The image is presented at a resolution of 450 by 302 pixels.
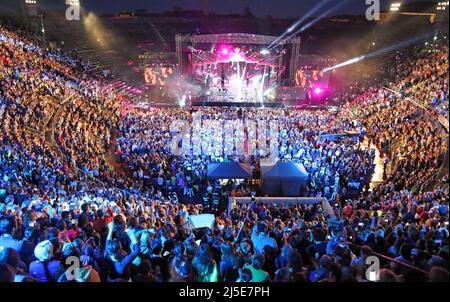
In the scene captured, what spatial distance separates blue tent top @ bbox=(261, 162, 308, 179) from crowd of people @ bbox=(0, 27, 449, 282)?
2.61ft

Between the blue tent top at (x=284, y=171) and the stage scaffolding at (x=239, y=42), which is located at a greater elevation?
the stage scaffolding at (x=239, y=42)

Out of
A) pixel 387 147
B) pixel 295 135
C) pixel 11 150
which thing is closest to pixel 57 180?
pixel 11 150

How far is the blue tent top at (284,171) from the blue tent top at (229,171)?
1.92 feet

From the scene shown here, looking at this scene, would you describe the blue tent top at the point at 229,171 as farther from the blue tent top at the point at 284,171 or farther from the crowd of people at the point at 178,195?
the blue tent top at the point at 284,171

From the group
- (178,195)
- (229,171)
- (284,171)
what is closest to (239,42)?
(229,171)

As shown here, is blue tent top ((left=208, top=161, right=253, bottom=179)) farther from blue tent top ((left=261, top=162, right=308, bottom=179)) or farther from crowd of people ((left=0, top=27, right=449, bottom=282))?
blue tent top ((left=261, top=162, right=308, bottom=179))

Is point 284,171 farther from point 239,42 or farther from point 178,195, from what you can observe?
point 239,42

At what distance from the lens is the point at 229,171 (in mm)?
11625

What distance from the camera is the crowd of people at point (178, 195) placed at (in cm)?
375

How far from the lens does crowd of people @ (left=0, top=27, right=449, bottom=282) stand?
3752mm

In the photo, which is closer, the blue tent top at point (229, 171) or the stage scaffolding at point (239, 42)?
the blue tent top at point (229, 171)

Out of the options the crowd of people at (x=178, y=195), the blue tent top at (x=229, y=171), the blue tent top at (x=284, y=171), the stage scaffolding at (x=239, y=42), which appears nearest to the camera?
the crowd of people at (x=178, y=195)

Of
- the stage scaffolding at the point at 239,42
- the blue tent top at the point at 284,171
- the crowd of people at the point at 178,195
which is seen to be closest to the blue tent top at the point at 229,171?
the crowd of people at the point at 178,195
